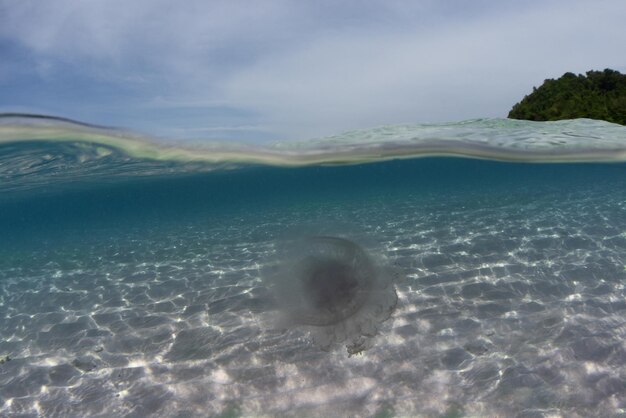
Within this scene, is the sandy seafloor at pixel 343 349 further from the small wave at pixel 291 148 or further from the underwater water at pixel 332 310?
the small wave at pixel 291 148

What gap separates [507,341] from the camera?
6992 mm

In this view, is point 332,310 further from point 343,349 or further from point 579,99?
point 579,99

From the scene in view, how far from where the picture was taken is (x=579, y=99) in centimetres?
2183

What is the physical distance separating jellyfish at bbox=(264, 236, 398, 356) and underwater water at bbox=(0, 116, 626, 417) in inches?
1.5

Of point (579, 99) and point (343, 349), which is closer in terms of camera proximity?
point (343, 349)

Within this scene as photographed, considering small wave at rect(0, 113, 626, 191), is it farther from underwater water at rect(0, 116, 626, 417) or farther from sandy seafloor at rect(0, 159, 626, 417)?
sandy seafloor at rect(0, 159, 626, 417)

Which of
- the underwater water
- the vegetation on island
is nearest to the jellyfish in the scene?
the underwater water

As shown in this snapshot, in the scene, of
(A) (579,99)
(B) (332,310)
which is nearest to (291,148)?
(B) (332,310)

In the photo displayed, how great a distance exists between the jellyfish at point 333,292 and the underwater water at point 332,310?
4 cm

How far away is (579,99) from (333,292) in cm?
2137

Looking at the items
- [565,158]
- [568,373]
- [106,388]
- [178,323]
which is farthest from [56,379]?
[565,158]

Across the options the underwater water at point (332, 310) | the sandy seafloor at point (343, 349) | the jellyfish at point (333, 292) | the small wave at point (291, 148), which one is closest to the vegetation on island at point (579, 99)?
the small wave at point (291, 148)

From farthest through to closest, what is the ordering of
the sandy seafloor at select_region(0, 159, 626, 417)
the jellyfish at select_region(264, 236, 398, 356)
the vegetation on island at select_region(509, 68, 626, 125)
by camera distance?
1. the vegetation on island at select_region(509, 68, 626, 125)
2. the jellyfish at select_region(264, 236, 398, 356)
3. the sandy seafloor at select_region(0, 159, 626, 417)

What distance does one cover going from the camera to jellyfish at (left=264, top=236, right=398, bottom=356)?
739 cm
